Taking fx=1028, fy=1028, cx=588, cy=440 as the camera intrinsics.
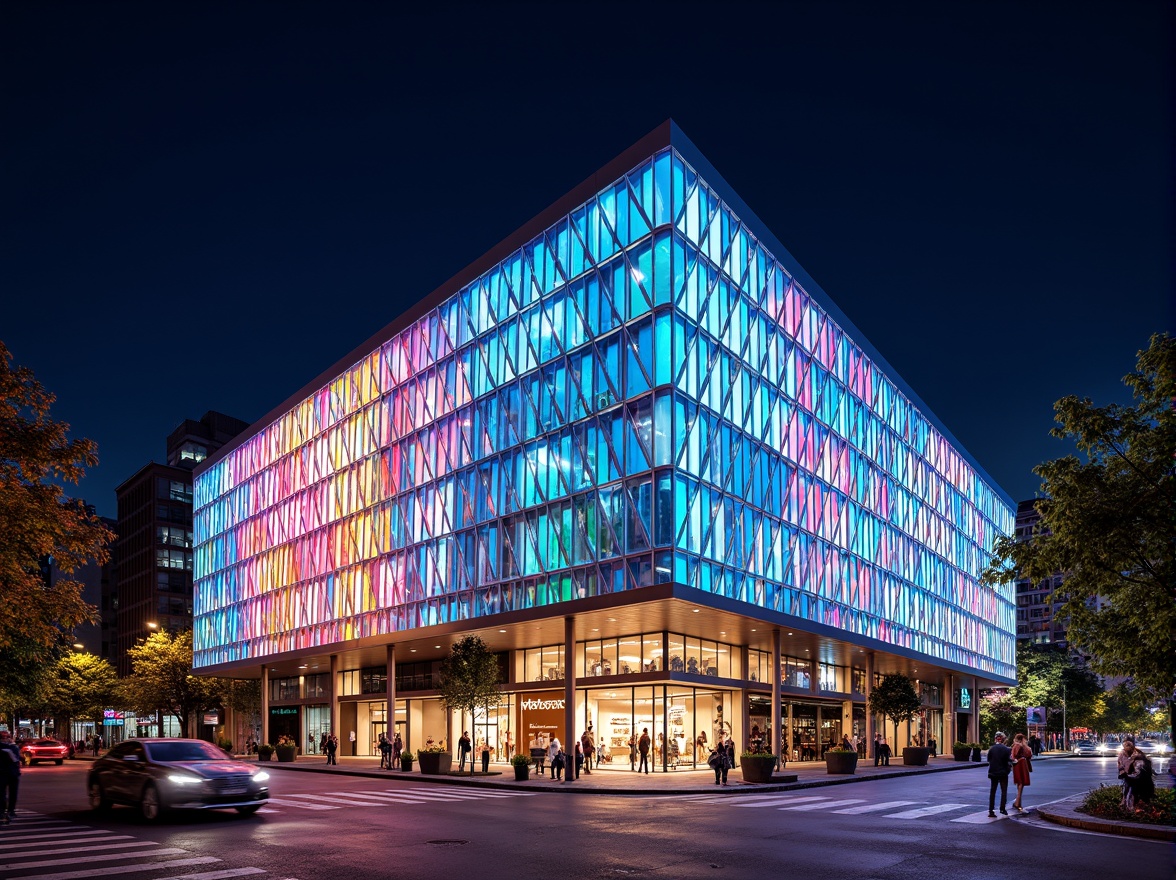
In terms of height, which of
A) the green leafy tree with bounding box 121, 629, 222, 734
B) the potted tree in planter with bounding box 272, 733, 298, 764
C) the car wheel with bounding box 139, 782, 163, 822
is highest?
the car wheel with bounding box 139, 782, 163, 822

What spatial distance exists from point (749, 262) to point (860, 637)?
20.4 meters

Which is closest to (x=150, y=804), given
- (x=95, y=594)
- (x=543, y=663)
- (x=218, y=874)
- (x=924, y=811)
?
(x=218, y=874)

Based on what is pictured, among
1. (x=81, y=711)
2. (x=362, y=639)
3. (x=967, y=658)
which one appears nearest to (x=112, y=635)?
(x=81, y=711)

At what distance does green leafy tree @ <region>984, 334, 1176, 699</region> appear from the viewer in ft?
70.5

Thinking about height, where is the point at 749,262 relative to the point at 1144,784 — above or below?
above

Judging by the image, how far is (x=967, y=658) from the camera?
7994cm

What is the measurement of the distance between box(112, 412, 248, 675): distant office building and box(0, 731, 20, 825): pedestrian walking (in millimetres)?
111993

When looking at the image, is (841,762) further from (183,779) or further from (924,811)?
(183,779)

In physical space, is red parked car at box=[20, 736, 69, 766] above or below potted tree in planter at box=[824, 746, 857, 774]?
below

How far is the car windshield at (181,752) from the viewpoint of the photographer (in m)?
21.5

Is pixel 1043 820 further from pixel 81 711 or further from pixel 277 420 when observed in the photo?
pixel 81 711

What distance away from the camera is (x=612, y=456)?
134ft

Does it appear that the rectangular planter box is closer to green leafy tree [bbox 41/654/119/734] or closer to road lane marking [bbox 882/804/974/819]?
road lane marking [bbox 882/804/974/819]

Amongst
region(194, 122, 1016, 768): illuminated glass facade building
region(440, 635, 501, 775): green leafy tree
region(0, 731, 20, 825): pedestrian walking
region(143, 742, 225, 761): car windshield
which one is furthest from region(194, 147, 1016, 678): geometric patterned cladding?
region(0, 731, 20, 825): pedestrian walking
